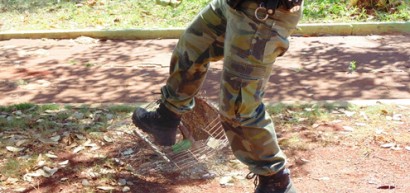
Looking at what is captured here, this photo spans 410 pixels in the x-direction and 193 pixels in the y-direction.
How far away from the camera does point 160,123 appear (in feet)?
12.4

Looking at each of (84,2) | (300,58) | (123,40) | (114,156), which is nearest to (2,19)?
(84,2)

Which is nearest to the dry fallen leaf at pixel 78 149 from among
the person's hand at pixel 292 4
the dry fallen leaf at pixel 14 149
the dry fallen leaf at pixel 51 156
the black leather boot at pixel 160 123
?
the dry fallen leaf at pixel 51 156

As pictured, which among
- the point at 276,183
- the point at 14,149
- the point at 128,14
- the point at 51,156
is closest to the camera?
the point at 276,183

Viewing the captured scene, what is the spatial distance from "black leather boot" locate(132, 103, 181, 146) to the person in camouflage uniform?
31 centimetres

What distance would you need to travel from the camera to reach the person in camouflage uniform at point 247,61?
2.92m

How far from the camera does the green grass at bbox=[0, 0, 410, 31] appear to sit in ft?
28.2

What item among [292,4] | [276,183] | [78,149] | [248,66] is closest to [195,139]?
[78,149]

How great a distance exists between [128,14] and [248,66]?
20.5 ft

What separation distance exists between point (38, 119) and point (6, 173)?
Result: 3.18 feet

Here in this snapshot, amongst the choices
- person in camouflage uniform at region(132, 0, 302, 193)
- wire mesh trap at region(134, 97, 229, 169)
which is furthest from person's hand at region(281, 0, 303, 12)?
wire mesh trap at region(134, 97, 229, 169)

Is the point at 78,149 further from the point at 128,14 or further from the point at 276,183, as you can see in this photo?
the point at 128,14

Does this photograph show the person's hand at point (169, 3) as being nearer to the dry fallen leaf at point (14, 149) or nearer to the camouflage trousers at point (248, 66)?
the dry fallen leaf at point (14, 149)

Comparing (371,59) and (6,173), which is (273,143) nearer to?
(6,173)

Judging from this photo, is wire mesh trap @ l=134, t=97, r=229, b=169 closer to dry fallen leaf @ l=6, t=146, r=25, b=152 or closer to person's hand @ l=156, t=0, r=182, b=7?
dry fallen leaf @ l=6, t=146, r=25, b=152
